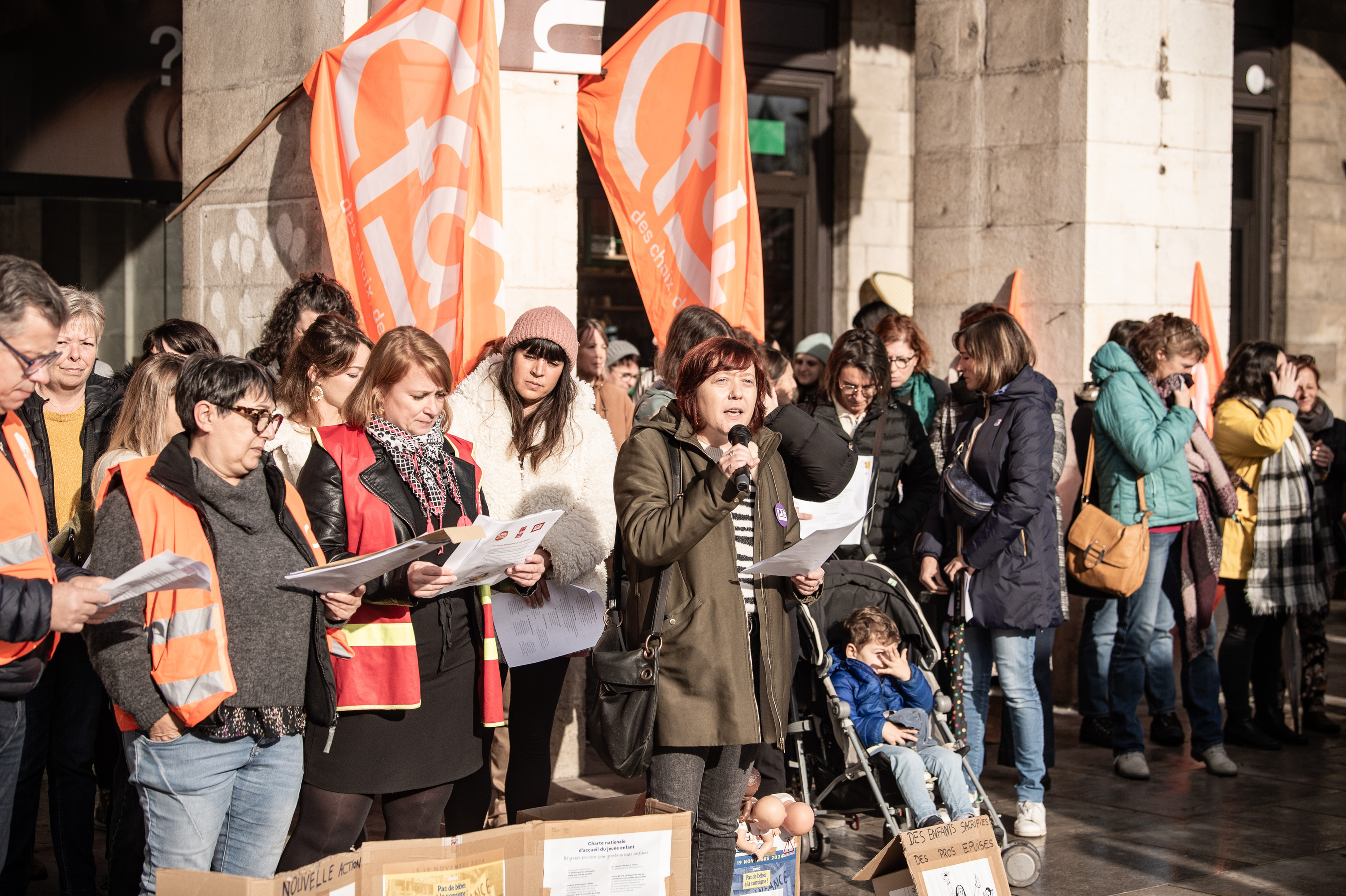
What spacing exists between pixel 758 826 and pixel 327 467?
6.32 ft

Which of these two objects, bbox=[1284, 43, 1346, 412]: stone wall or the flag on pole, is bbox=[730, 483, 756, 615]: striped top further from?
bbox=[1284, 43, 1346, 412]: stone wall

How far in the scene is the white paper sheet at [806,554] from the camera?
372cm

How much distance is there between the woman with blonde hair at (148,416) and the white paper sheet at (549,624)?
3.93 feet

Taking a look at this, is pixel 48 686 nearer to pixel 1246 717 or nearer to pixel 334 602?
pixel 334 602

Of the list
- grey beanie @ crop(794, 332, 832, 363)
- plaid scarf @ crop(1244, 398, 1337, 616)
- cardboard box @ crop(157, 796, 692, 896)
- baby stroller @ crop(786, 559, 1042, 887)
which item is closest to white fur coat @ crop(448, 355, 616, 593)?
baby stroller @ crop(786, 559, 1042, 887)

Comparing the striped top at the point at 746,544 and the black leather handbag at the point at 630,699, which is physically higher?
the striped top at the point at 746,544

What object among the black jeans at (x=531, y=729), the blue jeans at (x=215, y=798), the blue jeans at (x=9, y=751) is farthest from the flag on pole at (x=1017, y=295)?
the blue jeans at (x=9, y=751)

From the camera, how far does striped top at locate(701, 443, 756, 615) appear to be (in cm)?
401

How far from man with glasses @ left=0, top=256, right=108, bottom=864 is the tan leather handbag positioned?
4832 millimetres

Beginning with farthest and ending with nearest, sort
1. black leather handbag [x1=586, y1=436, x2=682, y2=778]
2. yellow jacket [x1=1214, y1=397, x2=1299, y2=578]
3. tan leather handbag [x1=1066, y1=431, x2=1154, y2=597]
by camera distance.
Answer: yellow jacket [x1=1214, y1=397, x2=1299, y2=578] → tan leather handbag [x1=1066, y1=431, x2=1154, y2=597] → black leather handbag [x1=586, y1=436, x2=682, y2=778]

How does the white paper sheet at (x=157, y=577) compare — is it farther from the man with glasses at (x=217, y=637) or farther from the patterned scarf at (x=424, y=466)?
the patterned scarf at (x=424, y=466)

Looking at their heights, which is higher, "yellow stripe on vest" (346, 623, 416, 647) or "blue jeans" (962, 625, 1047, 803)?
"yellow stripe on vest" (346, 623, 416, 647)

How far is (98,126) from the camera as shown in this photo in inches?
319

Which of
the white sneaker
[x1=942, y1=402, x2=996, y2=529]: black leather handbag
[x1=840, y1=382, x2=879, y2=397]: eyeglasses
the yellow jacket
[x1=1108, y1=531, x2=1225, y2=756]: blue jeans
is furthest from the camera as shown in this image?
the yellow jacket
